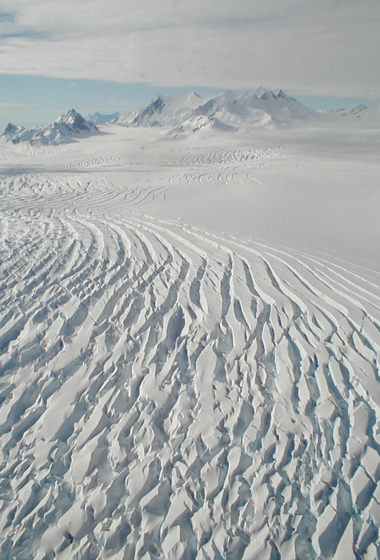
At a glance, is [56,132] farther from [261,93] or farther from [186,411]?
[186,411]

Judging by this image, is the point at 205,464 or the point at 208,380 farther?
the point at 208,380

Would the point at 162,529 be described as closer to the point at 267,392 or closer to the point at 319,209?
the point at 267,392

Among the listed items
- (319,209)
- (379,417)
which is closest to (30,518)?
(379,417)

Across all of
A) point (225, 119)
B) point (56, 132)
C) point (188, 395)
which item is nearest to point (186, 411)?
point (188, 395)

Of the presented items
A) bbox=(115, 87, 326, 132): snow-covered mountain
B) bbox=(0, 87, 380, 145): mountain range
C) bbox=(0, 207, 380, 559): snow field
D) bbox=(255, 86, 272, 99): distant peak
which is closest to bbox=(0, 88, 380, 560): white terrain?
bbox=(0, 207, 380, 559): snow field

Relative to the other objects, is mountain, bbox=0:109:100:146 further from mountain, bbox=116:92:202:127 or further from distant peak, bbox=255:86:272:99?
mountain, bbox=116:92:202:127

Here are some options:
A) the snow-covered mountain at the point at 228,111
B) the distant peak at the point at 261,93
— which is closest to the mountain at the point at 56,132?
the snow-covered mountain at the point at 228,111
